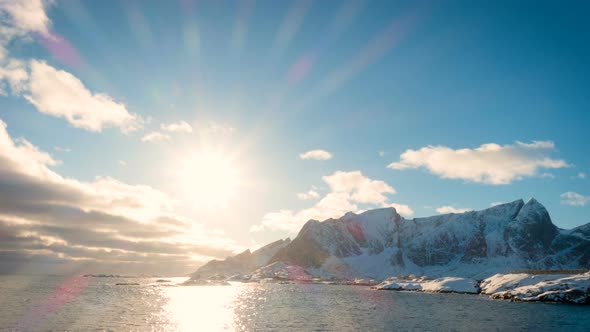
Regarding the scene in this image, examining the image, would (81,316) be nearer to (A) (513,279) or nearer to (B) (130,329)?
(B) (130,329)

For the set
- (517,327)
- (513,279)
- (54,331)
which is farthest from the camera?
(513,279)

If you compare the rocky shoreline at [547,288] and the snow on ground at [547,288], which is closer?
the rocky shoreline at [547,288]

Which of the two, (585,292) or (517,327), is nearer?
(517,327)

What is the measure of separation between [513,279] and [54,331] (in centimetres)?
17722

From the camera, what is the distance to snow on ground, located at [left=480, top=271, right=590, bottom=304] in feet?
463

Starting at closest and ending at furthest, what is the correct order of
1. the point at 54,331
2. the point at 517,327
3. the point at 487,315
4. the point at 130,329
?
the point at 54,331
the point at 130,329
the point at 517,327
the point at 487,315

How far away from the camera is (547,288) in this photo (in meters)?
148

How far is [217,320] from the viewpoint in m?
85.8

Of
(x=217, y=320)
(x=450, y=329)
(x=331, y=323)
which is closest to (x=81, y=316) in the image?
(x=217, y=320)

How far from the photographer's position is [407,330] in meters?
70.6

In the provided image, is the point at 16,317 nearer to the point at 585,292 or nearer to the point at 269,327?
the point at 269,327

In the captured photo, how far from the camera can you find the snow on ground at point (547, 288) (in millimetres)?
141000

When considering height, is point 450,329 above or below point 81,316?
below

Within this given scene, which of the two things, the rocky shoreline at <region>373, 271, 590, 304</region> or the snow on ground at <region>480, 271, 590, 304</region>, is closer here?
the rocky shoreline at <region>373, 271, 590, 304</region>
